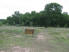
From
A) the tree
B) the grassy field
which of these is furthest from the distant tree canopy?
the grassy field

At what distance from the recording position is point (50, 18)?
5078 centimetres

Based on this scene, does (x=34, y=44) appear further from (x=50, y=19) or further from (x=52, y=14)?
(x=52, y=14)

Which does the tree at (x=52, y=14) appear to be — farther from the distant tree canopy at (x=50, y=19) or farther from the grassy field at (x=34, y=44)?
the grassy field at (x=34, y=44)

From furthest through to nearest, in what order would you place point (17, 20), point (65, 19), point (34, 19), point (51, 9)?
point (17, 20) < point (51, 9) < point (34, 19) < point (65, 19)

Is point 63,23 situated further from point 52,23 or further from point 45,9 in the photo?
point 45,9

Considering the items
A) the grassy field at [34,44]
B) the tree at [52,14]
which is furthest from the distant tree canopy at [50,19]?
the grassy field at [34,44]

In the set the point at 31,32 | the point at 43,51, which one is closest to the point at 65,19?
the point at 31,32

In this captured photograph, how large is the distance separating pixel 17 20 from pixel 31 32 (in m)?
50.1

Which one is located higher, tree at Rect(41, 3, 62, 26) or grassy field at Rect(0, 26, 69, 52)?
tree at Rect(41, 3, 62, 26)

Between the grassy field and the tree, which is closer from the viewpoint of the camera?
the grassy field

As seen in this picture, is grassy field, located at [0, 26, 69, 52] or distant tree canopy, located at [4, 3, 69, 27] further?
distant tree canopy, located at [4, 3, 69, 27]

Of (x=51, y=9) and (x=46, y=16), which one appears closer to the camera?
(x=46, y=16)

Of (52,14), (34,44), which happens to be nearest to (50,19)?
(52,14)

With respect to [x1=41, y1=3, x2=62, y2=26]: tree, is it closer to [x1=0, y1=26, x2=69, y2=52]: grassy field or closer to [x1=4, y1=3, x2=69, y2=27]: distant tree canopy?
[x1=4, y1=3, x2=69, y2=27]: distant tree canopy
